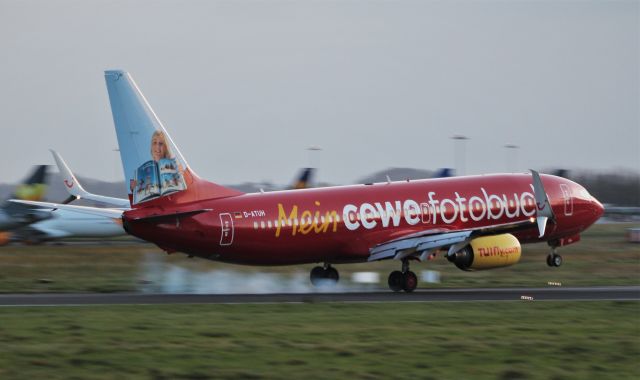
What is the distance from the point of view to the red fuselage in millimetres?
37375

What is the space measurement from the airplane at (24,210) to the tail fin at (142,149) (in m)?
41.9

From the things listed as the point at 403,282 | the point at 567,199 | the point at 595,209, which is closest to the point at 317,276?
the point at 403,282

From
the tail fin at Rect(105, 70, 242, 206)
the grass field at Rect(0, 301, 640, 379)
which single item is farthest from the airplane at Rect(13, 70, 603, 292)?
the grass field at Rect(0, 301, 640, 379)

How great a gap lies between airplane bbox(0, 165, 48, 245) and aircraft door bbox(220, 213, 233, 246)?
135ft

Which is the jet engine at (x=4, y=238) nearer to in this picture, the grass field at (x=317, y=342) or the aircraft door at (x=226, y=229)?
the aircraft door at (x=226, y=229)

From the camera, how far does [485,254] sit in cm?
4034

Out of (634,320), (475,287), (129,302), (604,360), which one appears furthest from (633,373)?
(475,287)

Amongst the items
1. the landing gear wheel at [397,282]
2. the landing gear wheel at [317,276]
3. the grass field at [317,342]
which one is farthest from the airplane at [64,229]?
the grass field at [317,342]

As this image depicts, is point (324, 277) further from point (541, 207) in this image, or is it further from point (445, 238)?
point (541, 207)

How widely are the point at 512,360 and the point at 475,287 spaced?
21.3m

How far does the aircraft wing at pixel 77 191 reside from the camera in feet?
143

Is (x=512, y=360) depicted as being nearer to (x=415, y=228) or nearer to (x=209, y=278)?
(x=415, y=228)

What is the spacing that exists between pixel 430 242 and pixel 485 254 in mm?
2277

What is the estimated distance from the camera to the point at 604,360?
23.5 m
